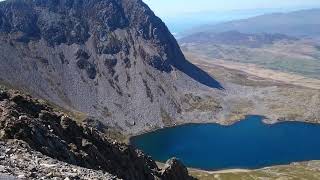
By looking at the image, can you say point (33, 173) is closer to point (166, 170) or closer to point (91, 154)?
point (91, 154)

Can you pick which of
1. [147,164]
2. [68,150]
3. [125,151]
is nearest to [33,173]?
[68,150]

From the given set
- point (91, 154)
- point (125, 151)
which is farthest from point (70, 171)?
point (125, 151)

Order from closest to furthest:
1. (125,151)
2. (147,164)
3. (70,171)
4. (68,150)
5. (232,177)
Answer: (70,171), (68,150), (125,151), (147,164), (232,177)

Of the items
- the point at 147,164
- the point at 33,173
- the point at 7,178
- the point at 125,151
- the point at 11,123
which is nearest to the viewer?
the point at 7,178

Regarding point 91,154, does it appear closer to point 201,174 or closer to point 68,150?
point 68,150

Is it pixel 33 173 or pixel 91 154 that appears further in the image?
pixel 91 154

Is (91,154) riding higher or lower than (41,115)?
lower

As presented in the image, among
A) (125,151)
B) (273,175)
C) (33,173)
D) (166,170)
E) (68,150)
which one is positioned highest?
(33,173)
